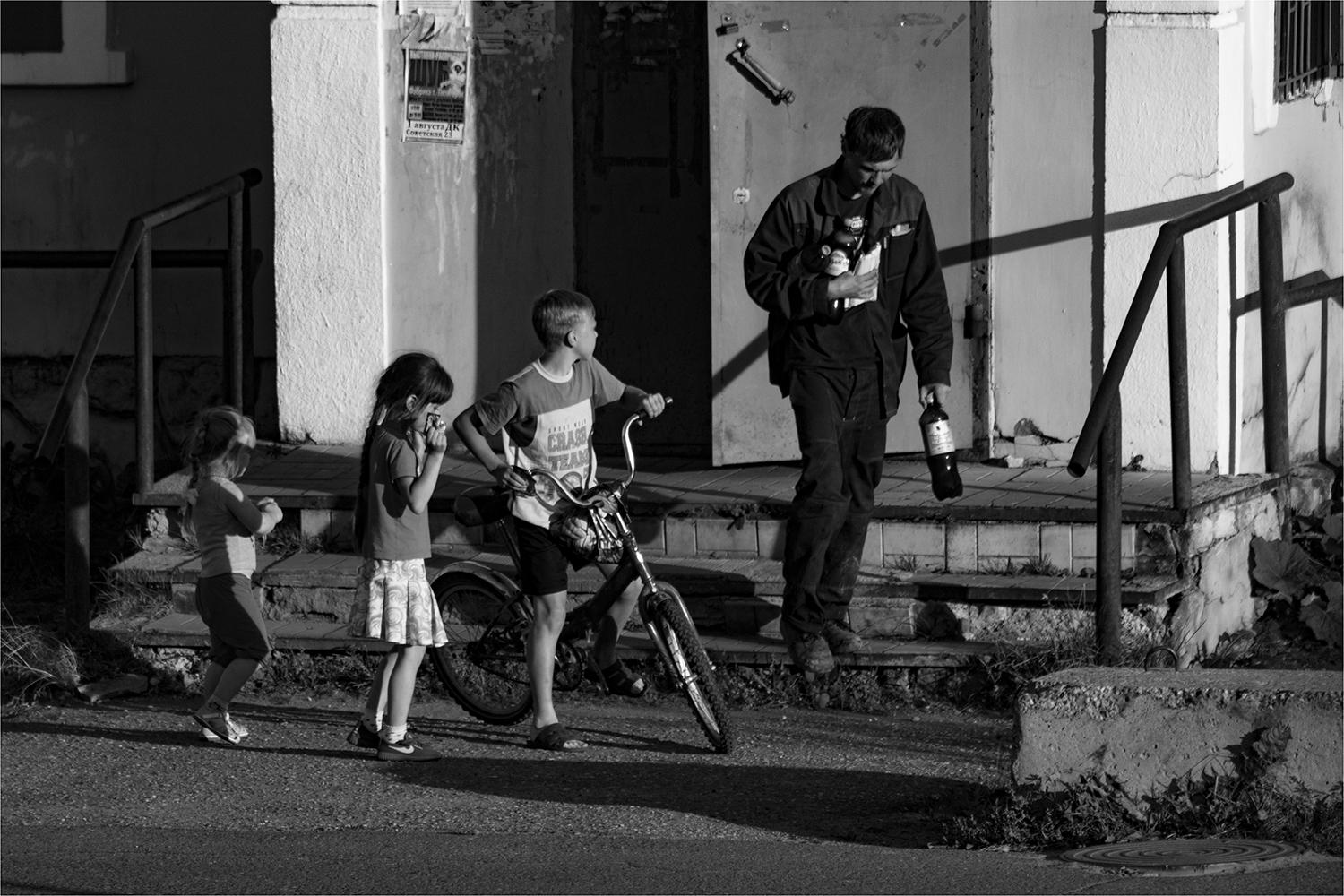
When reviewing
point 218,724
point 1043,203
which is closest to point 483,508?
point 218,724

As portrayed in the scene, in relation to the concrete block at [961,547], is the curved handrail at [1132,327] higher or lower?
higher

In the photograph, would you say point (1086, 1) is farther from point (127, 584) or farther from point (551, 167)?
point (127, 584)


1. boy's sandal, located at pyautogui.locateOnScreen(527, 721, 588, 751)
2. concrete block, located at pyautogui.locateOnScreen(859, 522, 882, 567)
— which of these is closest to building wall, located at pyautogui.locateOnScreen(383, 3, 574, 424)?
concrete block, located at pyautogui.locateOnScreen(859, 522, 882, 567)

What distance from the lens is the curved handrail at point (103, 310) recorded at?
7.18 m

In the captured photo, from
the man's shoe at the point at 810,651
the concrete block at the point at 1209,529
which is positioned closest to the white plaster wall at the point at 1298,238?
the concrete block at the point at 1209,529

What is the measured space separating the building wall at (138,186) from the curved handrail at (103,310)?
5.36ft

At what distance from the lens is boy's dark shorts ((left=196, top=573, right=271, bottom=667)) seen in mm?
6230

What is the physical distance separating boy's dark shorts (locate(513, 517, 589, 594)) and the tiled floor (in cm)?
128

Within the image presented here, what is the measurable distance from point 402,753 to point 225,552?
97 cm

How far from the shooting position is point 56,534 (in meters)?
9.16

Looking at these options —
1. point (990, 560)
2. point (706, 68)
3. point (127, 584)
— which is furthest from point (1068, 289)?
point (127, 584)

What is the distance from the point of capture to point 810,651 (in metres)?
6.45

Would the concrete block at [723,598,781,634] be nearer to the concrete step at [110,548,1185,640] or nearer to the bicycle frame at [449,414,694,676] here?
the concrete step at [110,548,1185,640]

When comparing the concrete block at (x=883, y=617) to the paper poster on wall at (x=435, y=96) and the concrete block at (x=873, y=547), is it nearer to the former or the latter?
the concrete block at (x=873, y=547)
